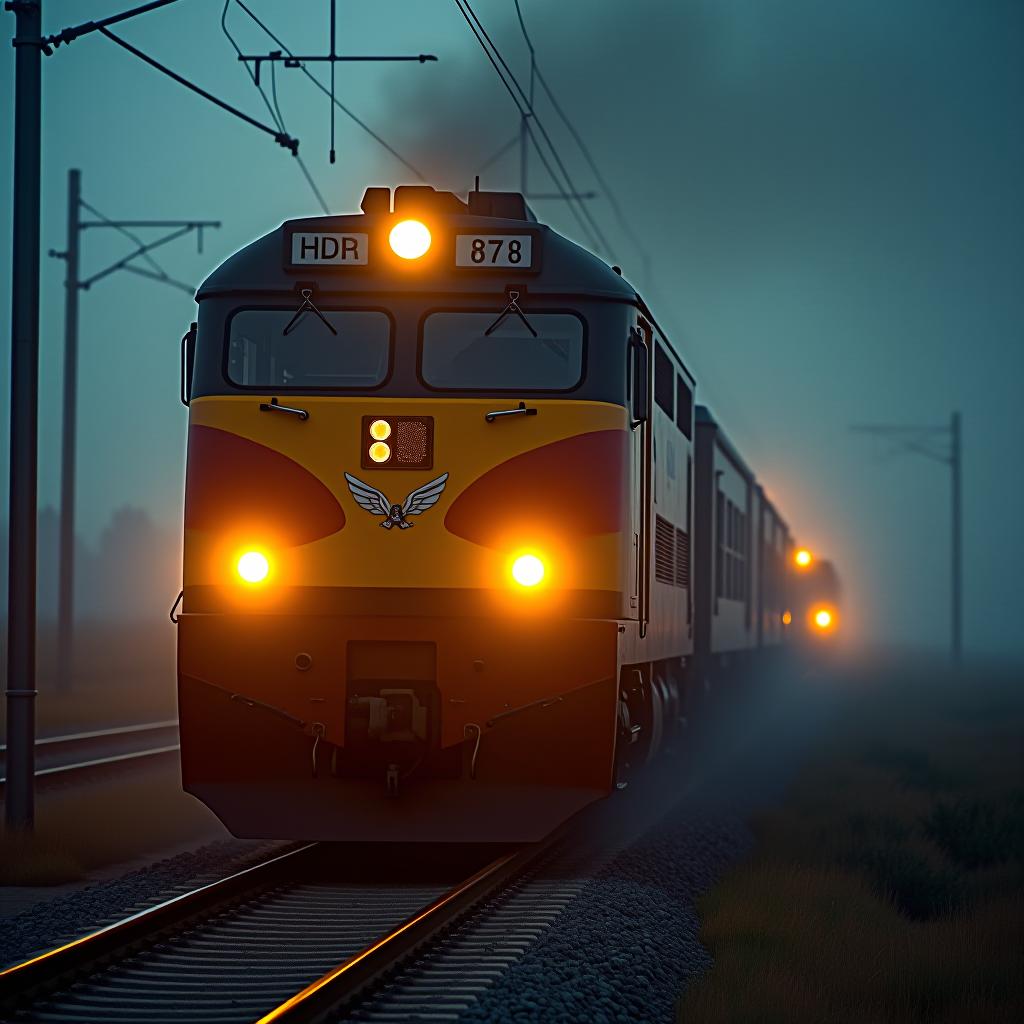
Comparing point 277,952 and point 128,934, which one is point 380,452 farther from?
point 128,934

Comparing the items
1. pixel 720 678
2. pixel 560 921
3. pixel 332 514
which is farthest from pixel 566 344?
pixel 720 678

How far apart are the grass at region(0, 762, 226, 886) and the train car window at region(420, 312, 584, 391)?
3.94 metres

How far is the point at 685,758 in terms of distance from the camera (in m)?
20.2

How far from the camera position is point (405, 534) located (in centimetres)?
986

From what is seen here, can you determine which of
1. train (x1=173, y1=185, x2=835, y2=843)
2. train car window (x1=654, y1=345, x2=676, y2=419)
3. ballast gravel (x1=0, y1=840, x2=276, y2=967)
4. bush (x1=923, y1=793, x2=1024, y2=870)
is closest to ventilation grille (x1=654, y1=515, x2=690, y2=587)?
train car window (x1=654, y1=345, x2=676, y2=419)

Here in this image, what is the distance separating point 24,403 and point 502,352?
3635 millimetres

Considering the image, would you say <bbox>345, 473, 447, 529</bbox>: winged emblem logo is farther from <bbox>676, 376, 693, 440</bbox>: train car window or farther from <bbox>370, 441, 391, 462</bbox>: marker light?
<bbox>676, 376, 693, 440</bbox>: train car window

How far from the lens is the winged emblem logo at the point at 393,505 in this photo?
9875mm

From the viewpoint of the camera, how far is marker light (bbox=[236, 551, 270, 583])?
32.3ft

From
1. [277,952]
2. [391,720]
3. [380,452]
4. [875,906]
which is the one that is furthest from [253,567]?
[875,906]

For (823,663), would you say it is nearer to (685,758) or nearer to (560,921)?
(685,758)

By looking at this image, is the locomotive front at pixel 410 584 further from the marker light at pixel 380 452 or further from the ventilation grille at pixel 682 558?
the ventilation grille at pixel 682 558

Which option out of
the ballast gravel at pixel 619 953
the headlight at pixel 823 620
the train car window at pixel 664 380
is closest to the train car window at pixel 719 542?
the train car window at pixel 664 380

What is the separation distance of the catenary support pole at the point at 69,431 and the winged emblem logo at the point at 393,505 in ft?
57.3
